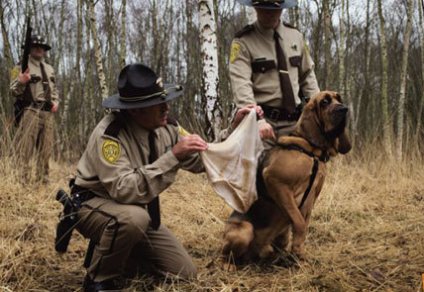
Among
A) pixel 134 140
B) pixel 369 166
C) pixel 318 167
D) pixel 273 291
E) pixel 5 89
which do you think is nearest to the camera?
pixel 273 291

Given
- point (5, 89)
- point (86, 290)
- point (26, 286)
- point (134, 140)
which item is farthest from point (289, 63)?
point (5, 89)

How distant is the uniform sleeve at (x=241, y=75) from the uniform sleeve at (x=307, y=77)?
51 centimetres

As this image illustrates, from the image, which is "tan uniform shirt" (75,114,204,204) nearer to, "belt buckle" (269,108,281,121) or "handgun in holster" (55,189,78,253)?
"handgun in holster" (55,189,78,253)

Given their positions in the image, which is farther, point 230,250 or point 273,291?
point 230,250

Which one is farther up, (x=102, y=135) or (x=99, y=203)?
(x=102, y=135)

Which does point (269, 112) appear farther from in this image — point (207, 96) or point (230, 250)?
point (207, 96)

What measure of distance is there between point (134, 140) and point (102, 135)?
26cm

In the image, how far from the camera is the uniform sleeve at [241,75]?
3726mm

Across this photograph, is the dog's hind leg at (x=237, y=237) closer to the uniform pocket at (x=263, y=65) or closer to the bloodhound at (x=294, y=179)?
the bloodhound at (x=294, y=179)

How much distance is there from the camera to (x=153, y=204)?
11.3 feet

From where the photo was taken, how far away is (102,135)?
3.12 m

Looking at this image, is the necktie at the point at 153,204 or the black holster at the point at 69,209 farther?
the necktie at the point at 153,204

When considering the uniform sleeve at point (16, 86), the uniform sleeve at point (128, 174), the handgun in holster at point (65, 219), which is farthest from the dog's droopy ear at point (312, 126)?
the uniform sleeve at point (16, 86)

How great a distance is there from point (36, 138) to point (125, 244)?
4.84 meters
